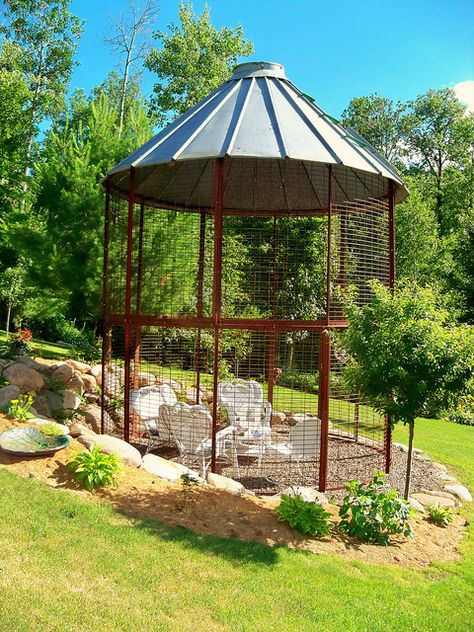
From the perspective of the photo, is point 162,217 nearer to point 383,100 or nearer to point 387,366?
point 387,366

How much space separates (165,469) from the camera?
6.59 metres

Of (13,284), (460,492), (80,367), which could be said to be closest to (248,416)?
(460,492)

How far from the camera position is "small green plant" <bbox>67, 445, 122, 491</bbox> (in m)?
5.60

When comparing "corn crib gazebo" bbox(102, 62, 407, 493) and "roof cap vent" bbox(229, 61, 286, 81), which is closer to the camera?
"corn crib gazebo" bbox(102, 62, 407, 493)

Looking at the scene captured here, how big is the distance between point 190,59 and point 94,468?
27.1 m

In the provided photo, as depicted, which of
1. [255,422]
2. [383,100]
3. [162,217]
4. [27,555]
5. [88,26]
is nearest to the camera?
[27,555]

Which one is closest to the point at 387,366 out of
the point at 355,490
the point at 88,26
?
the point at 355,490

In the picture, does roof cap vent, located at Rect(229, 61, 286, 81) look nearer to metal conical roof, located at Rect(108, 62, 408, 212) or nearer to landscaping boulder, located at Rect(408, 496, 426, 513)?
metal conical roof, located at Rect(108, 62, 408, 212)

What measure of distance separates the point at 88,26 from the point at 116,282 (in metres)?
22.2

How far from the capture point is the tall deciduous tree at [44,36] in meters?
25.9

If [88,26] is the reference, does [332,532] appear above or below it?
below

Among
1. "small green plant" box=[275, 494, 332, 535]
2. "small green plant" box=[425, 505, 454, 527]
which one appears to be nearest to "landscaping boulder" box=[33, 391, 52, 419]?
"small green plant" box=[275, 494, 332, 535]

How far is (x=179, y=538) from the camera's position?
192 inches

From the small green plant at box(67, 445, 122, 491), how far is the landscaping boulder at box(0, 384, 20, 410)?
205 cm
